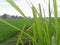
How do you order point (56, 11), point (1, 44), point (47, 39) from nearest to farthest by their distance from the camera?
point (56, 11), point (47, 39), point (1, 44)

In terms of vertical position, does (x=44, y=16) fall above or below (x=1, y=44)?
above

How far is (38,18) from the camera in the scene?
1.23 meters

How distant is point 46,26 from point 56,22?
11cm

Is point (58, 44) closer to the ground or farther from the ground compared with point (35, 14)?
closer to the ground

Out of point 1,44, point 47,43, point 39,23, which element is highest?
point 39,23

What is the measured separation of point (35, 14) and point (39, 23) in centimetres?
7

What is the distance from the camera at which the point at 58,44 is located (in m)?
1.10

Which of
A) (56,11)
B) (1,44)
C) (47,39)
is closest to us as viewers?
(56,11)

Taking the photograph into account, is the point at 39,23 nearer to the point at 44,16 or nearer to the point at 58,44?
the point at 44,16

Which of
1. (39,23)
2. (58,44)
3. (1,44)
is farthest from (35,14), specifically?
(1,44)

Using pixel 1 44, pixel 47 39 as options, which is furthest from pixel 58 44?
pixel 1 44

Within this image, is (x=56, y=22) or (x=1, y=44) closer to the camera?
(x=56, y=22)

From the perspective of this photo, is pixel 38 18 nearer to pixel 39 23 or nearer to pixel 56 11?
pixel 39 23

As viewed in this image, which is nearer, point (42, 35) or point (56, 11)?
point (56, 11)
